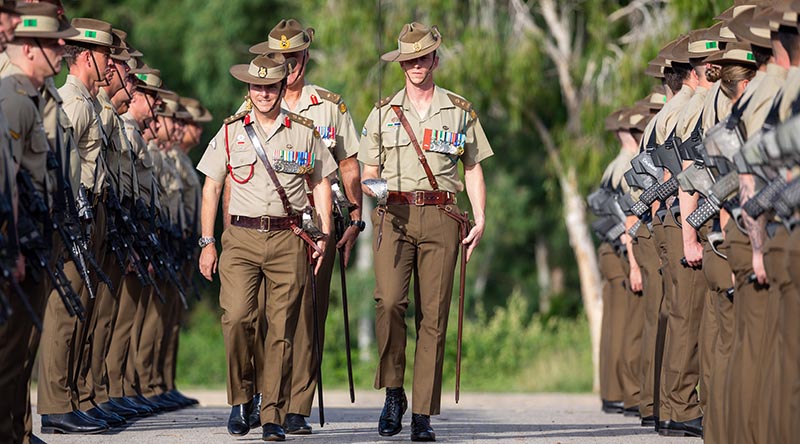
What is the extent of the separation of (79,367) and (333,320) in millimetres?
18254

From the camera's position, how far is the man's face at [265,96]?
11.9 m

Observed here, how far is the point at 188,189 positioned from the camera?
18.2 m

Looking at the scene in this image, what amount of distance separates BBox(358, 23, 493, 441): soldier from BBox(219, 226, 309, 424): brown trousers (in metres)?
0.67

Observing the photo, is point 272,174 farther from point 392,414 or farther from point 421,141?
point 392,414

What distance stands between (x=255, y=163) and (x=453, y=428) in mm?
2890

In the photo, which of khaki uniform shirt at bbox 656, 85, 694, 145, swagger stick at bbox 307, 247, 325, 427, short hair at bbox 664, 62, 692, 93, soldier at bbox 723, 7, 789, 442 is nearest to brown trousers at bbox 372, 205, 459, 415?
swagger stick at bbox 307, 247, 325, 427

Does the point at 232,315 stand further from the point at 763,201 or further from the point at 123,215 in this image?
the point at 763,201

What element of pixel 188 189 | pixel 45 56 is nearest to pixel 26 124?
pixel 45 56

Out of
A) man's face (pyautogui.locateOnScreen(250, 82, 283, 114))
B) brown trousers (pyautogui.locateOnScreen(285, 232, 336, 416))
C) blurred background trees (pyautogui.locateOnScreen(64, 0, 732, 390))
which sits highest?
blurred background trees (pyautogui.locateOnScreen(64, 0, 732, 390))

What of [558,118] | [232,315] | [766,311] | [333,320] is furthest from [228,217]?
[333,320]

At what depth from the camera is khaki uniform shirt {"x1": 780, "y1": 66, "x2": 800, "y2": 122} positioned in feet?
28.0

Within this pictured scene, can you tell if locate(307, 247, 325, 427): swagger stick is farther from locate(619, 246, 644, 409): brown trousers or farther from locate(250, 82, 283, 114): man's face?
locate(619, 246, 644, 409): brown trousers

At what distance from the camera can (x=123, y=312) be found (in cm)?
1503

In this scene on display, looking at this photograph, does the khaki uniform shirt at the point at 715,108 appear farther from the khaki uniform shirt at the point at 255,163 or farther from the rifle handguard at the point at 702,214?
the khaki uniform shirt at the point at 255,163
